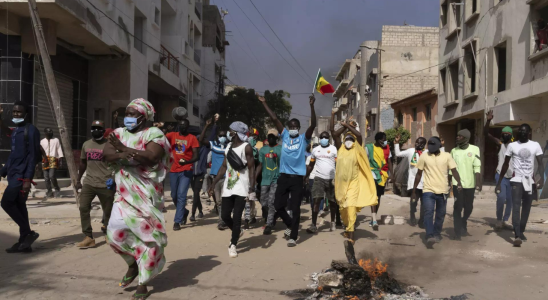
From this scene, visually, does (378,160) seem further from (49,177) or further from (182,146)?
(49,177)

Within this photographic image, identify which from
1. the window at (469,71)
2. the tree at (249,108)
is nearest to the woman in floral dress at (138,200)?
the window at (469,71)

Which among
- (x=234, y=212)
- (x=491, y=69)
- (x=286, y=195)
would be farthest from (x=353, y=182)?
(x=491, y=69)

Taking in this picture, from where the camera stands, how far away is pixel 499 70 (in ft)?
61.6

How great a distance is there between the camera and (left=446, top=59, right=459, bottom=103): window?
23.0 metres

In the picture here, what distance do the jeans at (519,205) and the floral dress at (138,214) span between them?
5.45 metres

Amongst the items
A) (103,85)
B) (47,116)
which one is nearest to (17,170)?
(47,116)

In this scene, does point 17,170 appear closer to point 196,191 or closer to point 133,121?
point 133,121

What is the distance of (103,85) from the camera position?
20219 mm

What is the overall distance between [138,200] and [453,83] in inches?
832

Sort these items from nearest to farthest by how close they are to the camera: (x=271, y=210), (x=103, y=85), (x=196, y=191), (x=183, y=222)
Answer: (x=271, y=210)
(x=183, y=222)
(x=196, y=191)
(x=103, y=85)

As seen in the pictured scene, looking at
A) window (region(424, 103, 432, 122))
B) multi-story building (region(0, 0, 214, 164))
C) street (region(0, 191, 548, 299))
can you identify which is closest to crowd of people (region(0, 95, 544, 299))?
street (region(0, 191, 548, 299))

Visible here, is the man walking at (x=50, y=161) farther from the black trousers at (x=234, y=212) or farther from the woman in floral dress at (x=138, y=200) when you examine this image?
the woman in floral dress at (x=138, y=200)

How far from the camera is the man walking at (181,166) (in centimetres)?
866

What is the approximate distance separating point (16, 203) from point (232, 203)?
106 inches
